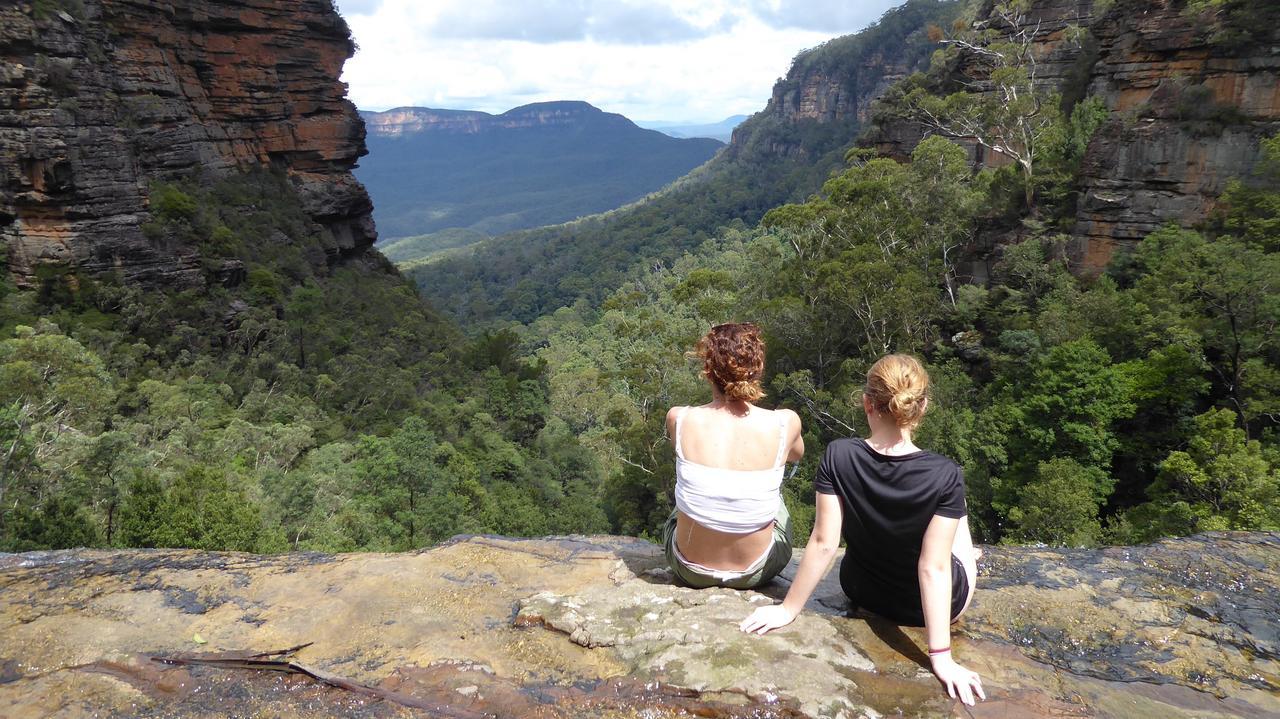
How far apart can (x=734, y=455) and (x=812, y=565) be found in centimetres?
64

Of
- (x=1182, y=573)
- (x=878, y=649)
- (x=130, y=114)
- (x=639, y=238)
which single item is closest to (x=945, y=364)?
(x=1182, y=573)

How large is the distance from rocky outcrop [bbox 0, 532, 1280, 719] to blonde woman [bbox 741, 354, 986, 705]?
0.13m

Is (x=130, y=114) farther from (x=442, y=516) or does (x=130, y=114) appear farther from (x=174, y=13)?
(x=442, y=516)

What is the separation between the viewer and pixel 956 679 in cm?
273

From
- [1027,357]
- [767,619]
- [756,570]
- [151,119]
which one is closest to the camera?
[767,619]

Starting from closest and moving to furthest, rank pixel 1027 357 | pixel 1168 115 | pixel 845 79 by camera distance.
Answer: pixel 1027 357
pixel 1168 115
pixel 845 79

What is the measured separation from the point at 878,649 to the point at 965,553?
1.97 feet

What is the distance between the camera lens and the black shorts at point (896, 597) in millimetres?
3107

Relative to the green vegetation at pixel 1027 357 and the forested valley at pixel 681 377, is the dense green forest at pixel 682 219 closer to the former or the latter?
the forested valley at pixel 681 377

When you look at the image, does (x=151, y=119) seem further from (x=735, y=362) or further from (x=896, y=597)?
(x=896, y=597)

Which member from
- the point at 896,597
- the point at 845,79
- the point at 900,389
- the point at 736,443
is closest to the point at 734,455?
the point at 736,443

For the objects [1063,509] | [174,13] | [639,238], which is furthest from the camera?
[639,238]

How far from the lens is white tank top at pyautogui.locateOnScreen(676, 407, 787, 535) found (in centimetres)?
332

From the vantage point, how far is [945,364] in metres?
20.5
